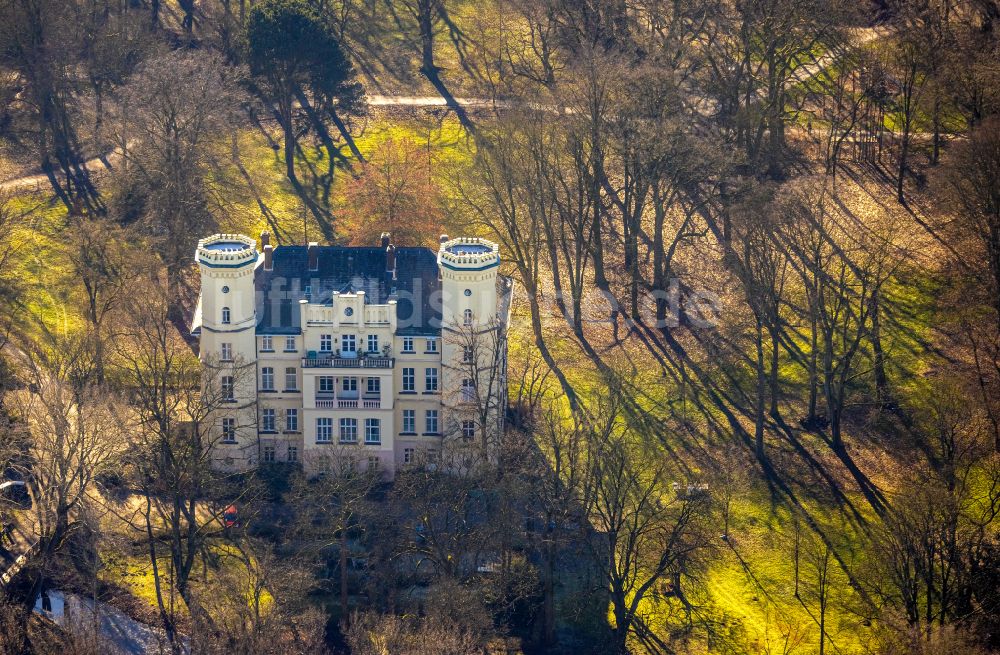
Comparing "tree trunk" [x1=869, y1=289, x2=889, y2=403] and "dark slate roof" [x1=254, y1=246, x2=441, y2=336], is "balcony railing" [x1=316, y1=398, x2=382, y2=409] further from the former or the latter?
"tree trunk" [x1=869, y1=289, x2=889, y2=403]

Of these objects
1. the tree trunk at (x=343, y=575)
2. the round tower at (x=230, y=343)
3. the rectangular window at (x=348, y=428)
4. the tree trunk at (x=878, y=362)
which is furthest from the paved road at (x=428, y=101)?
the tree trunk at (x=343, y=575)

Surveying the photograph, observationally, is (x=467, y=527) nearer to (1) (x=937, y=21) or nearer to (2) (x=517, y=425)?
(2) (x=517, y=425)

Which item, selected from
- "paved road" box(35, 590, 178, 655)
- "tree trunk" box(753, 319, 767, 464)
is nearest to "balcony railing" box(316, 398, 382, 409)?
"paved road" box(35, 590, 178, 655)

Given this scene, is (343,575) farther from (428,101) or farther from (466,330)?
(428,101)

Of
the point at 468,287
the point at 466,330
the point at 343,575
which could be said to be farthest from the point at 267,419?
the point at 343,575

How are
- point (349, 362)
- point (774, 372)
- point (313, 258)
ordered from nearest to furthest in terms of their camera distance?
point (349, 362) < point (313, 258) < point (774, 372)

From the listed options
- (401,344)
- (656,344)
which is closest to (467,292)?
(401,344)
